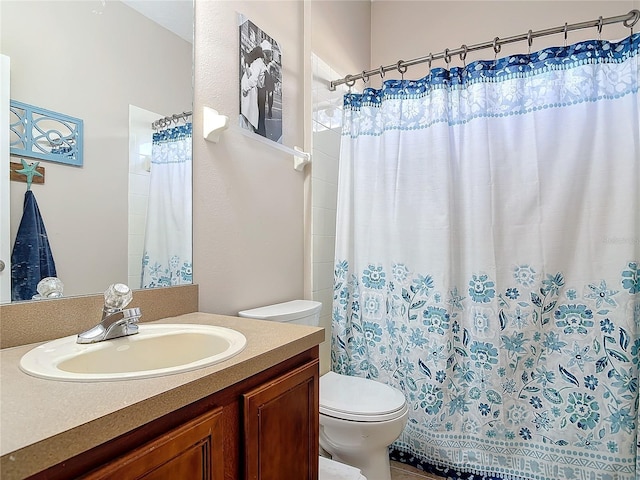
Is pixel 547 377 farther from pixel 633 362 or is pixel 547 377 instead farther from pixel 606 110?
pixel 606 110

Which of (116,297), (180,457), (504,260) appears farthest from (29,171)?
(504,260)

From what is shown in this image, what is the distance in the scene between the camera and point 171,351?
1049mm

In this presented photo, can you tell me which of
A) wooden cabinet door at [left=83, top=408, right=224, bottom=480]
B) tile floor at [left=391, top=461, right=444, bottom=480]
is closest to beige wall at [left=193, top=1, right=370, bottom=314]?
wooden cabinet door at [left=83, top=408, right=224, bottom=480]

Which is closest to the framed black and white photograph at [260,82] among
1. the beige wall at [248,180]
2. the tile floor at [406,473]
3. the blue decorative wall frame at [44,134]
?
the beige wall at [248,180]

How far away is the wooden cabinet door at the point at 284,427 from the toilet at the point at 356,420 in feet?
1.49

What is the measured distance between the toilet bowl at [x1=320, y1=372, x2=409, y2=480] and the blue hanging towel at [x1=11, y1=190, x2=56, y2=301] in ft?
3.63

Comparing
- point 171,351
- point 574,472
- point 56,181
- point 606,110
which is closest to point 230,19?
point 56,181

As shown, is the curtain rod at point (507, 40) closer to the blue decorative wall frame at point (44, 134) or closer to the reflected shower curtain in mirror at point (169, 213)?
the reflected shower curtain in mirror at point (169, 213)

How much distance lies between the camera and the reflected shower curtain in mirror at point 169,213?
1.23m

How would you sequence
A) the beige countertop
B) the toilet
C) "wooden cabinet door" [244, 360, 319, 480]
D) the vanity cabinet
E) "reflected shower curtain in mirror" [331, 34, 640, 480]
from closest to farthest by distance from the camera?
the beige countertop → the vanity cabinet → "wooden cabinet door" [244, 360, 319, 480] → the toilet → "reflected shower curtain in mirror" [331, 34, 640, 480]

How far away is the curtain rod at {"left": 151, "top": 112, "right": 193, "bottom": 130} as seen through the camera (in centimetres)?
124

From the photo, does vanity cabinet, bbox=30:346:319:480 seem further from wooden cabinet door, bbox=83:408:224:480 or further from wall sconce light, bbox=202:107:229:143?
wall sconce light, bbox=202:107:229:143

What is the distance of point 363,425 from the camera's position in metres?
1.47

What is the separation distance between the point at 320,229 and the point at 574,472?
1607 mm
